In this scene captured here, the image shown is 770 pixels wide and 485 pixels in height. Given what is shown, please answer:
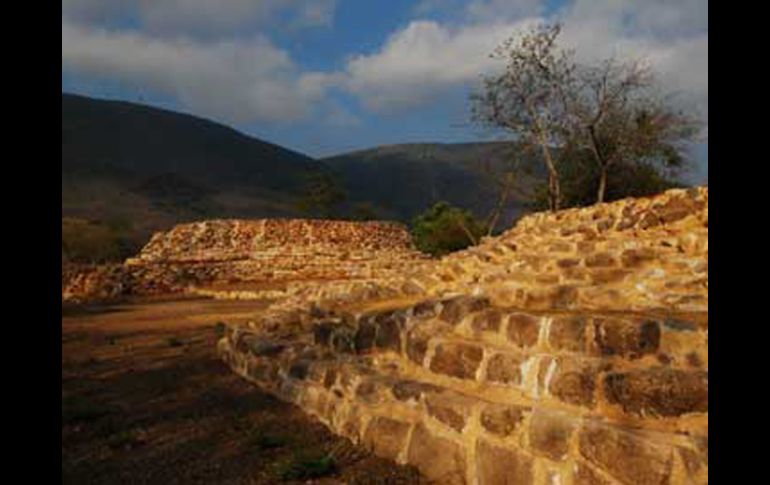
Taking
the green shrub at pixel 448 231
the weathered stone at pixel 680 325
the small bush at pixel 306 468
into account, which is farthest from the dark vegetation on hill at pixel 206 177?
the weathered stone at pixel 680 325

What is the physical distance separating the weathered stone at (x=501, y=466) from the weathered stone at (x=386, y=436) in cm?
81

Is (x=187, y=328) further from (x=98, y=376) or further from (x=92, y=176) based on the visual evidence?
(x=92, y=176)

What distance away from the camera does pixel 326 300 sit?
9539 mm

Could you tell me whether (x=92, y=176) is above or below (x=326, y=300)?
above

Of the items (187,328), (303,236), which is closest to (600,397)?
(187,328)

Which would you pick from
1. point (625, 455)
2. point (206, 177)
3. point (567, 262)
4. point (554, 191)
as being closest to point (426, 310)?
point (625, 455)

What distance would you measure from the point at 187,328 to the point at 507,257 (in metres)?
6.71

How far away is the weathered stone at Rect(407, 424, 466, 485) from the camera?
157 inches

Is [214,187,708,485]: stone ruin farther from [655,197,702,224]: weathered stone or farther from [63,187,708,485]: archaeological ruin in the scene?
[655,197,702,224]: weathered stone

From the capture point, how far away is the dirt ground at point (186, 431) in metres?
4.38

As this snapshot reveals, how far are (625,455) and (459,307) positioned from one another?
2.19 m

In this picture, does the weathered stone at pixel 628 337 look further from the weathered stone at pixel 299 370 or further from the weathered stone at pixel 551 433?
the weathered stone at pixel 299 370

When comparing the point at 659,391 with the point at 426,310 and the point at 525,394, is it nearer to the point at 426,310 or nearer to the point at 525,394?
the point at 525,394

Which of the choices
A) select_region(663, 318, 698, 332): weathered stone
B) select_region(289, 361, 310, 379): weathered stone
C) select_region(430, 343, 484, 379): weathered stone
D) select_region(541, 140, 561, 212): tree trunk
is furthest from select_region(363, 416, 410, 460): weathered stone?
select_region(541, 140, 561, 212): tree trunk
